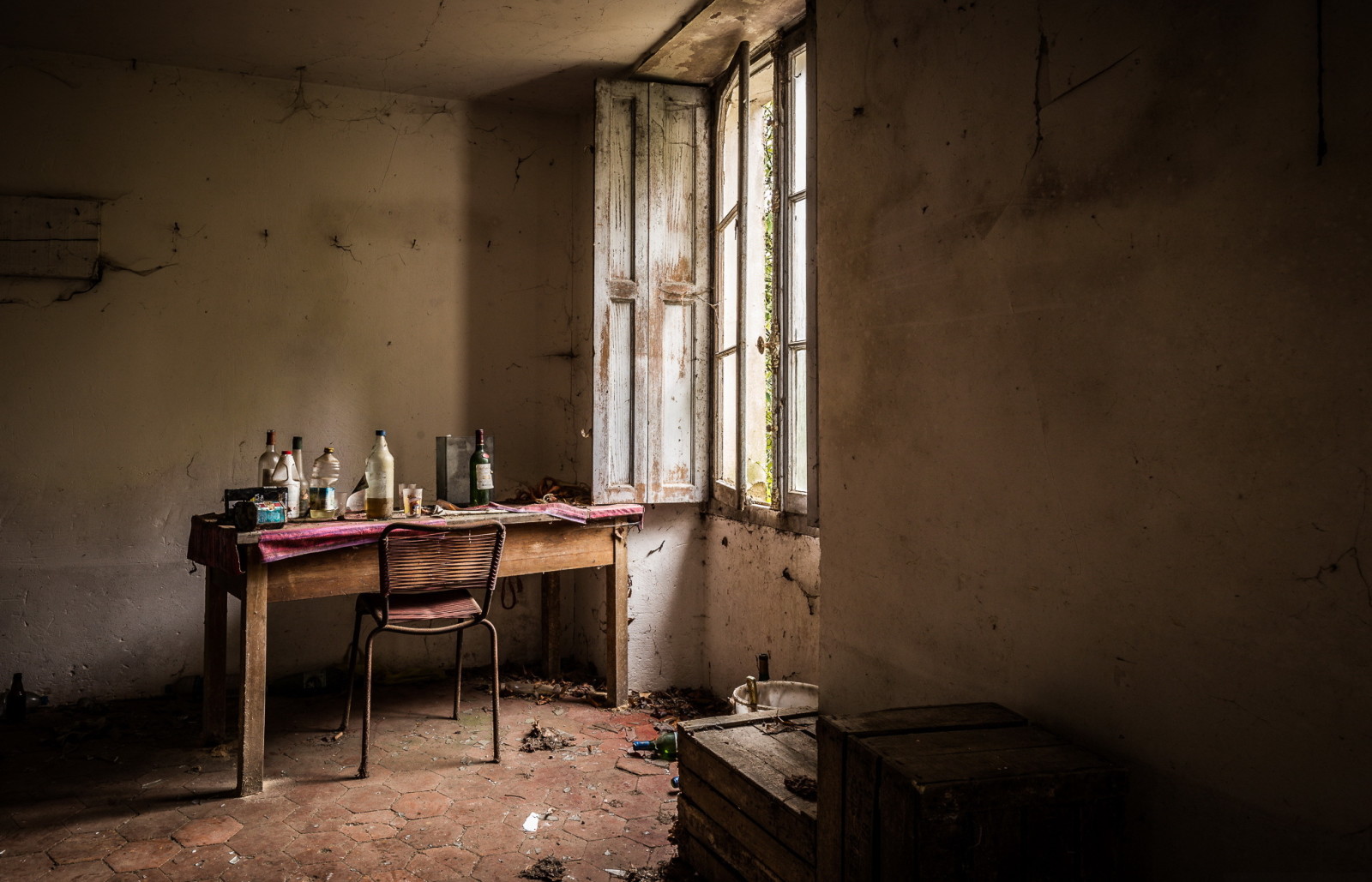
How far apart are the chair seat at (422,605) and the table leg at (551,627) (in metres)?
0.95

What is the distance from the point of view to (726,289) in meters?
3.68

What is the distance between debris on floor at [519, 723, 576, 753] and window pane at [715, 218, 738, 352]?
1.72m

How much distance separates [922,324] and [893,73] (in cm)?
66

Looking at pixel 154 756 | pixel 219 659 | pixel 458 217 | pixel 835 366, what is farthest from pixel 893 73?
pixel 154 756

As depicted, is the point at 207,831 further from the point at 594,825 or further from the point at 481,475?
the point at 481,475

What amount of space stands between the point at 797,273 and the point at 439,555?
162cm

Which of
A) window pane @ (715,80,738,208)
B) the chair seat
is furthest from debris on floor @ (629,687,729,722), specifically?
window pane @ (715,80,738,208)

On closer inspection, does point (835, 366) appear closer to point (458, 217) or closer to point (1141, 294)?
point (1141, 294)

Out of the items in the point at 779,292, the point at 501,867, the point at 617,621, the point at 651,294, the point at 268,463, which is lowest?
the point at 501,867

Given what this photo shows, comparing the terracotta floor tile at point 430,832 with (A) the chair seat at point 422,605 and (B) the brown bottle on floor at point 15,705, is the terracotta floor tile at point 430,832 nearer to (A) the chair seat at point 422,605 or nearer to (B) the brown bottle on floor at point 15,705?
(A) the chair seat at point 422,605

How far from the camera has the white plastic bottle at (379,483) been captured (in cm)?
325

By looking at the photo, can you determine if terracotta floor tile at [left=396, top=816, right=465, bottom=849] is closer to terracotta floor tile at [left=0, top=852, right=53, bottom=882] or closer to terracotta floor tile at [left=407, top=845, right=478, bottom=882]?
terracotta floor tile at [left=407, top=845, right=478, bottom=882]

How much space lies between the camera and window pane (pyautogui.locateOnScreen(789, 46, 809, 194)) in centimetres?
307

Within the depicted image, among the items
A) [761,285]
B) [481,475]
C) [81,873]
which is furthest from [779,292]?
[81,873]
